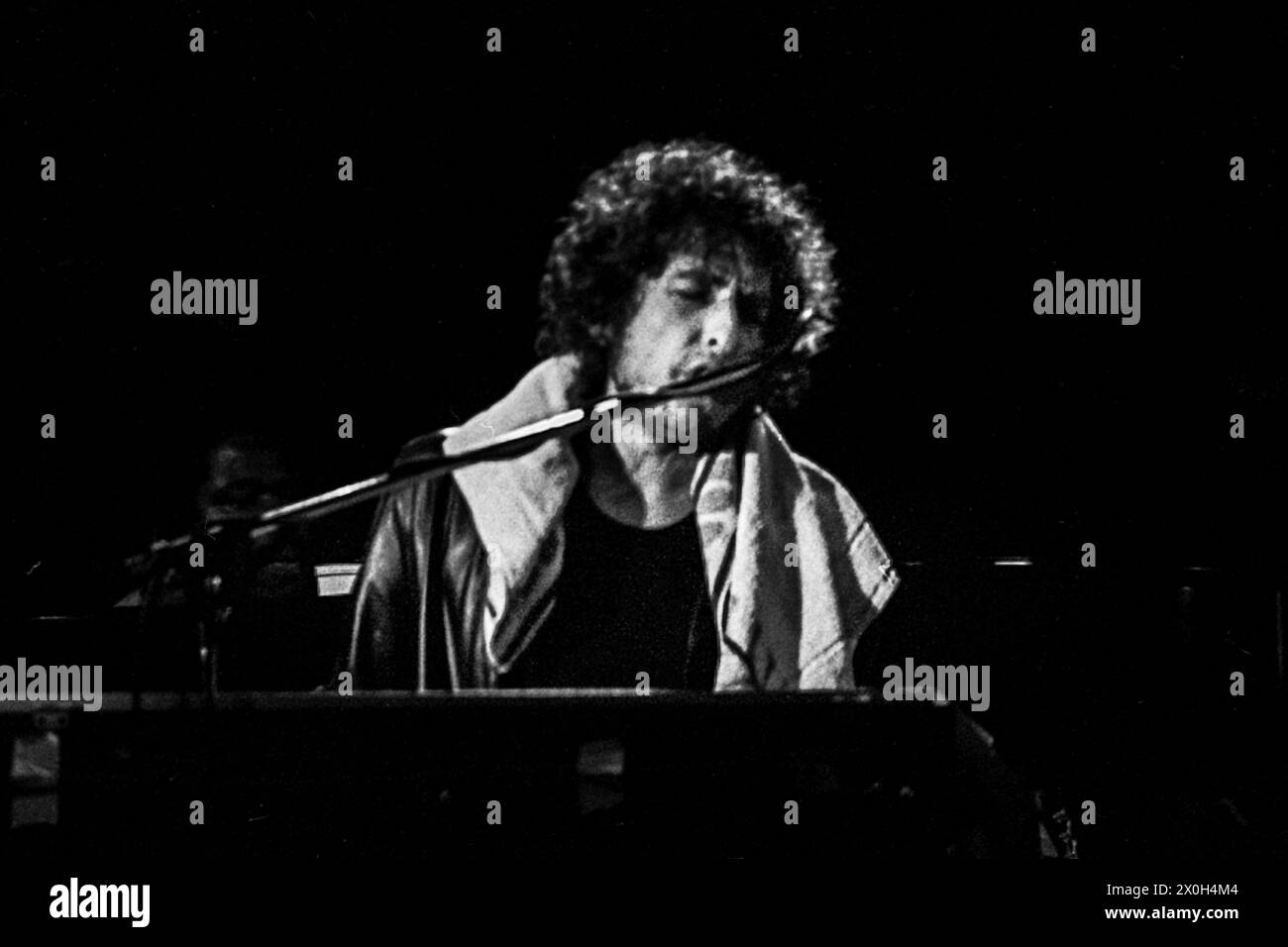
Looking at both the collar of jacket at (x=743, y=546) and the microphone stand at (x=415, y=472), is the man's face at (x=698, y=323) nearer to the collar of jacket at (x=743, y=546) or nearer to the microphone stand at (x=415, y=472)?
the collar of jacket at (x=743, y=546)

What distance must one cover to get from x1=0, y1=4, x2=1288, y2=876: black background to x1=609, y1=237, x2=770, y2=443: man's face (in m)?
0.21

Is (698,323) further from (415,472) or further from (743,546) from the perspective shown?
(415,472)

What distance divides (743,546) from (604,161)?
1.05 metres

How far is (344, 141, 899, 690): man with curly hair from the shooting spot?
3.25 m

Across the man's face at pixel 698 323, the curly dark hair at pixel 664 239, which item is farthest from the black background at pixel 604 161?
the man's face at pixel 698 323

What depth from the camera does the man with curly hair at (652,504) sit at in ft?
10.6

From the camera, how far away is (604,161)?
339 centimetres

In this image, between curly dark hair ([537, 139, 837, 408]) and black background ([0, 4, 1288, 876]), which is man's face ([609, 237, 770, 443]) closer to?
curly dark hair ([537, 139, 837, 408])

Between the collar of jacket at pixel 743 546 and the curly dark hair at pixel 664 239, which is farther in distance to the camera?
the curly dark hair at pixel 664 239

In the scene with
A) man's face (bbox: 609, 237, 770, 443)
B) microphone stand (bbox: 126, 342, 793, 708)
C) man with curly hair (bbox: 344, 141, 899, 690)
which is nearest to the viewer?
microphone stand (bbox: 126, 342, 793, 708)

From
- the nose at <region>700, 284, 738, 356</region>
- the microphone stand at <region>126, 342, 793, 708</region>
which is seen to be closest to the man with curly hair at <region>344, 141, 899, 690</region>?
the nose at <region>700, 284, 738, 356</region>

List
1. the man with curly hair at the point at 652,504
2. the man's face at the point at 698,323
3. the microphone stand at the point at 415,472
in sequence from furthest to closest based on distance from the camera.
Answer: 1. the man's face at the point at 698,323
2. the man with curly hair at the point at 652,504
3. the microphone stand at the point at 415,472
